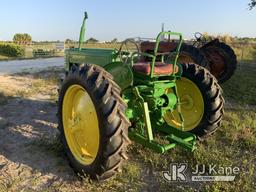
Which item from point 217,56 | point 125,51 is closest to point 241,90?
point 217,56

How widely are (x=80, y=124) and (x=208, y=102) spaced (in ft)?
6.63

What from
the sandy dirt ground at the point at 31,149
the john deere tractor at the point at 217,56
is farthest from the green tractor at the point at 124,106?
the john deere tractor at the point at 217,56

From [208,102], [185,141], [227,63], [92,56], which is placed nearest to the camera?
[185,141]

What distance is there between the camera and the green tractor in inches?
153

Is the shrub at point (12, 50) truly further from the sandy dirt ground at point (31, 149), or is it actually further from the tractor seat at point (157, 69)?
the tractor seat at point (157, 69)

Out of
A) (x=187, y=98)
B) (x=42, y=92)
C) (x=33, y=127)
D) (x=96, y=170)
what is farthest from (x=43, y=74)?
(x=96, y=170)

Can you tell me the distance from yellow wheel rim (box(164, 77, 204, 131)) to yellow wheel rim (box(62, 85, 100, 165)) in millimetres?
1798

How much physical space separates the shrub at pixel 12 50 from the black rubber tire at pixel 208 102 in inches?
1271

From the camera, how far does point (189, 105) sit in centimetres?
568

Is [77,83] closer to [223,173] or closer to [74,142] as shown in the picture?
[74,142]

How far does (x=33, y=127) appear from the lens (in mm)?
6398

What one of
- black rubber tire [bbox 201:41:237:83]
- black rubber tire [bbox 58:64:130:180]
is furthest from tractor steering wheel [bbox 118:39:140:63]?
black rubber tire [bbox 201:41:237:83]

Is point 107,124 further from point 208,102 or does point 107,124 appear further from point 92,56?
point 92,56

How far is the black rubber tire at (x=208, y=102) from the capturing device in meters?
5.23
